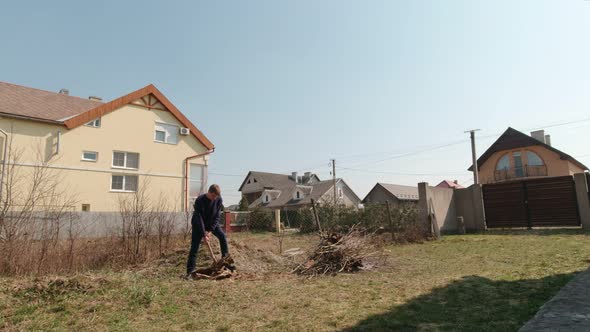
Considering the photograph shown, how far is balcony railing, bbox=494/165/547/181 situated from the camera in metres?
34.5

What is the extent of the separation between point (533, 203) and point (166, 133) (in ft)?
65.9

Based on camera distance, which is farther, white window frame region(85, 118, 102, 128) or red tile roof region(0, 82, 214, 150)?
white window frame region(85, 118, 102, 128)

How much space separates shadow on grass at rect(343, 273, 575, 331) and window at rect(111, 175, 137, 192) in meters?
19.6

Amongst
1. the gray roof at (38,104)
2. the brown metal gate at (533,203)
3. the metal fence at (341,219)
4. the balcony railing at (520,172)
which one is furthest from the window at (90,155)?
the balcony railing at (520,172)

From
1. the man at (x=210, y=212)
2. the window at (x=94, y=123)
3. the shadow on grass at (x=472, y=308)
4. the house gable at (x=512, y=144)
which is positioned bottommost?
the shadow on grass at (x=472, y=308)

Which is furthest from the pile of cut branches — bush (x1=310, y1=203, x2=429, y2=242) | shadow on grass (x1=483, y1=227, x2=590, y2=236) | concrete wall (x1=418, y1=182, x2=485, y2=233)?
shadow on grass (x1=483, y1=227, x2=590, y2=236)

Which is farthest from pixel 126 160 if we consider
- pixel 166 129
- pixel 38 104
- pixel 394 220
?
pixel 394 220

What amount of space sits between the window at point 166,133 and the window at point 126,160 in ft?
5.99

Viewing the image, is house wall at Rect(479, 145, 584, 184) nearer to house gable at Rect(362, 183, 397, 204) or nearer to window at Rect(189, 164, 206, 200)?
house gable at Rect(362, 183, 397, 204)

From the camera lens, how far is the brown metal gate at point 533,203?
564 inches

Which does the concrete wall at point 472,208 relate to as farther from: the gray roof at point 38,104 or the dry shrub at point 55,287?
the gray roof at point 38,104

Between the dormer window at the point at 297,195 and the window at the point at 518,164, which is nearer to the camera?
the window at the point at 518,164

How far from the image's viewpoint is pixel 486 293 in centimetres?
493

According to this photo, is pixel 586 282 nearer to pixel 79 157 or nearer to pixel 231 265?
pixel 231 265
